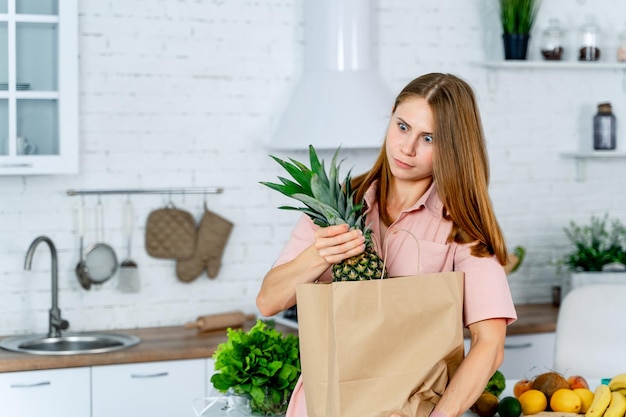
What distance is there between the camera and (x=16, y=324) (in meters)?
3.89

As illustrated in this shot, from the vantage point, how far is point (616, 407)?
2.32 meters

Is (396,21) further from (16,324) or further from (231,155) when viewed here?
(16,324)

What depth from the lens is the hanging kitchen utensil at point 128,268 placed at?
3.98m

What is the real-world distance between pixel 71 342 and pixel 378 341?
228 cm

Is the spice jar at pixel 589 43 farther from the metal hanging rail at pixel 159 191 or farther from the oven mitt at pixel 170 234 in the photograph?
the oven mitt at pixel 170 234

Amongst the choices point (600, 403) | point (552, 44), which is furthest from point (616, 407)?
point (552, 44)

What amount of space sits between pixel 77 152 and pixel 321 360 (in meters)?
2.01

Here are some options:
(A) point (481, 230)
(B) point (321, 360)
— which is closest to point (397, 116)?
(A) point (481, 230)

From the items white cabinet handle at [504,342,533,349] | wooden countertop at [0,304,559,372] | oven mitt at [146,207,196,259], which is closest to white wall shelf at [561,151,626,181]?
wooden countertop at [0,304,559,372]

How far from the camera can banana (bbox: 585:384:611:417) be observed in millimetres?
2305

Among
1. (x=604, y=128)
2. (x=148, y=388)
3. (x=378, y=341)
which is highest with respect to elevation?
(x=604, y=128)

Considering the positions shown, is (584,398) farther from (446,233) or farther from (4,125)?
(4,125)

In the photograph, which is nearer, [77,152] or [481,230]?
[481,230]

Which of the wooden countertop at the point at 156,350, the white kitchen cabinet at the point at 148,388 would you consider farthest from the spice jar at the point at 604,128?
the white kitchen cabinet at the point at 148,388
